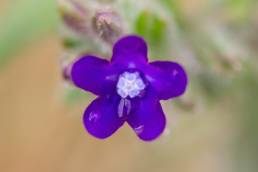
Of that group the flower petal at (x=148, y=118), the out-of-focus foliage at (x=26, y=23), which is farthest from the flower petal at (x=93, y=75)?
the out-of-focus foliage at (x=26, y=23)

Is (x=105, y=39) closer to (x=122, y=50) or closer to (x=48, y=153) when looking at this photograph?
(x=122, y=50)

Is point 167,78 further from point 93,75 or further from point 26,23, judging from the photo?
point 26,23

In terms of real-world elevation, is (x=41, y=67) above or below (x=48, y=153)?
above

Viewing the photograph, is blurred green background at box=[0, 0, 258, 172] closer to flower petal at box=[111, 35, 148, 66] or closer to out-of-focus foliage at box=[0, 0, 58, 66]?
out-of-focus foliage at box=[0, 0, 58, 66]

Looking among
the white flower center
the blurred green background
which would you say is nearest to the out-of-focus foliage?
the blurred green background

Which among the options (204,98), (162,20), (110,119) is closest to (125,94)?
(110,119)

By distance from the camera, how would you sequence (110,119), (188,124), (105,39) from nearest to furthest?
(110,119) → (105,39) → (188,124)

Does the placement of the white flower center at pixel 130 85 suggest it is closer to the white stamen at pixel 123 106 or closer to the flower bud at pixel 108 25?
the white stamen at pixel 123 106
